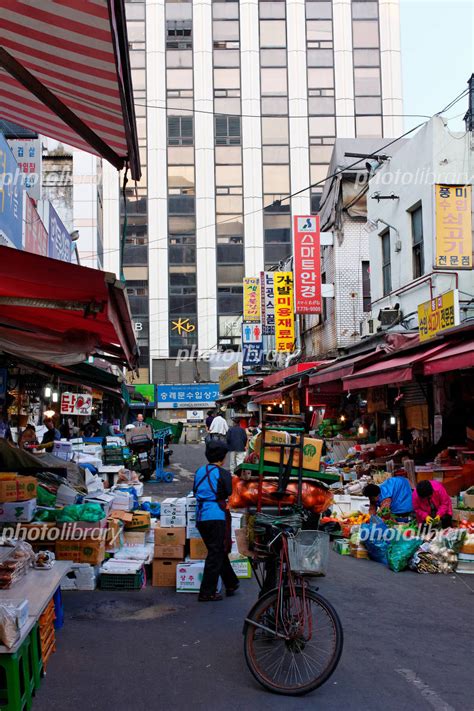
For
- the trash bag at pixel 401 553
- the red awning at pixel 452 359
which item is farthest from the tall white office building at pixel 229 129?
the trash bag at pixel 401 553

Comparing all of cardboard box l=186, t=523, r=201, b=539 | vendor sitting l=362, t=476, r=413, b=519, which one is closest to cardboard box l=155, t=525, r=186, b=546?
cardboard box l=186, t=523, r=201, b=539

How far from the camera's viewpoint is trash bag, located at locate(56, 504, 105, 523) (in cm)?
817

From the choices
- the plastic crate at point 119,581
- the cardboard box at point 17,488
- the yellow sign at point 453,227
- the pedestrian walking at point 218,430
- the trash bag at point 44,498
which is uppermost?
the yellow sign at point 453,227

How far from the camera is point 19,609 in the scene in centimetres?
451

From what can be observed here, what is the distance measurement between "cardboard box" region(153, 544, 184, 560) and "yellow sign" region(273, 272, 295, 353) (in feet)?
61.9

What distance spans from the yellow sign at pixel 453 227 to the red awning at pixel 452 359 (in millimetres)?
3800

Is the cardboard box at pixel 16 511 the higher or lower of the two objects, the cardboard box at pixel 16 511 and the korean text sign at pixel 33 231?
the lower

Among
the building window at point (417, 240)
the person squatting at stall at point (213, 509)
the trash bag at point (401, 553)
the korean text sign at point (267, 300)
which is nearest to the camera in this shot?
the person squatting at stall at point (213, 509)

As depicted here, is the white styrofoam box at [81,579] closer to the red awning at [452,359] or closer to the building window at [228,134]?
the red awning at [452,359]

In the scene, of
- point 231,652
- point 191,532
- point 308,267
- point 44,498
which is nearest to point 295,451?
point 231,652

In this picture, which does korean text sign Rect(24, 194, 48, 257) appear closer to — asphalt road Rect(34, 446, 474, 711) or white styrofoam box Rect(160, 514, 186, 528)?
white styrofoam box Rect(160, 514, 186, 528)

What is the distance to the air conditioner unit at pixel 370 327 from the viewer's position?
754 inches

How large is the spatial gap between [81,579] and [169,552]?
3.61ft

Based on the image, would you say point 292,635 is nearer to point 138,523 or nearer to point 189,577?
point 189,577
